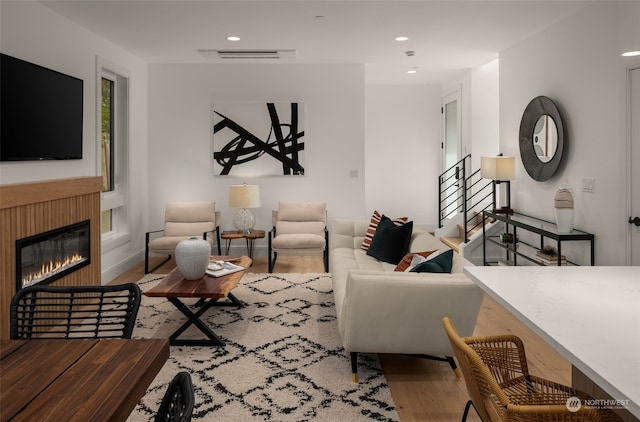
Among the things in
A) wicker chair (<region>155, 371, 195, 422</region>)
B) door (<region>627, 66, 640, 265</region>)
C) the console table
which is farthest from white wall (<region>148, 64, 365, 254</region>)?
wicker chair (<region>155, 371, 195, 422</region>)

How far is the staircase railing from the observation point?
7261 mm

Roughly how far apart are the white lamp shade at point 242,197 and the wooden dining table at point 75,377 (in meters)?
4.58

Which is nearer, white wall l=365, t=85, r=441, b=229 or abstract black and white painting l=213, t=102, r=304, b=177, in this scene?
abstract black and white painting l=213, t=102, r=304, b=177

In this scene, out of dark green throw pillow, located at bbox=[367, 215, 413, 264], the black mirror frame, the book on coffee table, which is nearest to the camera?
the book on coffee table

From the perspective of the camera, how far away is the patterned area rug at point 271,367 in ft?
8.79

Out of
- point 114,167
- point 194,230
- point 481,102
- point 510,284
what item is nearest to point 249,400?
point 510,284

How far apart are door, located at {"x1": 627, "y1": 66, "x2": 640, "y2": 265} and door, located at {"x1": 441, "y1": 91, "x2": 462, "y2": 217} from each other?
405 cm

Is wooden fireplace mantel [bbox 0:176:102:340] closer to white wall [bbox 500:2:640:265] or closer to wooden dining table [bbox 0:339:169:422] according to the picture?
wooden dining table [bbox 0:339:169:422]

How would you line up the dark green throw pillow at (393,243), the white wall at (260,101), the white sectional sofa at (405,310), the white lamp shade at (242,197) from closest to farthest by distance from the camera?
the white sectional sofa at (405,310), the dark green throw pillow at (393,243), the white lamp shade at (242,197), the white wall at (260,101)

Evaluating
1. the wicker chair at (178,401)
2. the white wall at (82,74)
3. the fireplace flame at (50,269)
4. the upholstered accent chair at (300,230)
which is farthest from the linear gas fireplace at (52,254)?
the wicker chair at (178,401)

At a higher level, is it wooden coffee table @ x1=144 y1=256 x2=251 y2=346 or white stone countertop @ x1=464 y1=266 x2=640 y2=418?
white stone countertop @ x1=464 y1=266 x2=640 y2=418

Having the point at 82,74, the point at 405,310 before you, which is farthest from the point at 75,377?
the point at 82,74

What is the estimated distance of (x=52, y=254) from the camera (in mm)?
3977

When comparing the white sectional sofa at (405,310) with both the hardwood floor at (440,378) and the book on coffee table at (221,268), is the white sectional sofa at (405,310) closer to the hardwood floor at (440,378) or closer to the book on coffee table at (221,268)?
the hardwood floor at (440,378)
